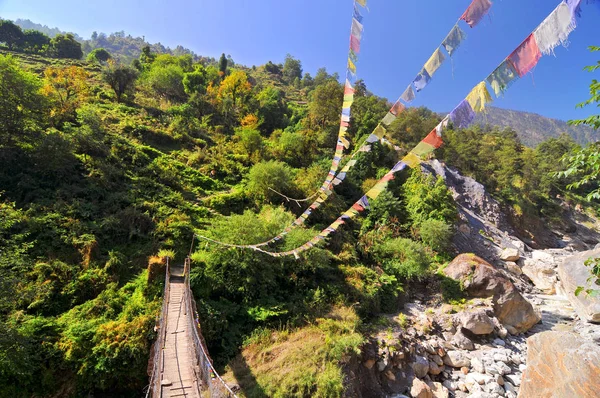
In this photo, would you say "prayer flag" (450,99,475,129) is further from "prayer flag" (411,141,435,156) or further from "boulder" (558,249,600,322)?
"boulder" (558,249,600,322)

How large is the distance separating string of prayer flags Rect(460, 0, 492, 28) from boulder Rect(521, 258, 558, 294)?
18873 millimetres

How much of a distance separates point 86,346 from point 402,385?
9.73m

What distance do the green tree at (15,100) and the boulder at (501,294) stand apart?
76.1ft

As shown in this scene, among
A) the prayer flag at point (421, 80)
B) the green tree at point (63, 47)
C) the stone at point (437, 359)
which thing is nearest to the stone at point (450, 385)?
the stone at point (437, 359)

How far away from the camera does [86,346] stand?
7969mm

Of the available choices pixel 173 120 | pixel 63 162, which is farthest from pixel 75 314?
pixel 173 120

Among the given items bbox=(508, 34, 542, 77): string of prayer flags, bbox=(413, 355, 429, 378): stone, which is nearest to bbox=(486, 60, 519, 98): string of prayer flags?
bbox=(508, 34, 542, 77): string of prayer flags

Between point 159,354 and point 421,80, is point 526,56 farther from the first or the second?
point 159,354

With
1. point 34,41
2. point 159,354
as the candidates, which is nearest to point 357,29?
point 159,354

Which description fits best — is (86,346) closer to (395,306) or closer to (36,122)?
(395,306)

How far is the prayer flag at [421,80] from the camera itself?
415cm

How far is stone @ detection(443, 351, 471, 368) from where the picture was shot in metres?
10.6

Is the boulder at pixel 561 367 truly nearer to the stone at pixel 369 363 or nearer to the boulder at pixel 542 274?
the stone at pixel 369 363

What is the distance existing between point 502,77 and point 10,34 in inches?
2657
